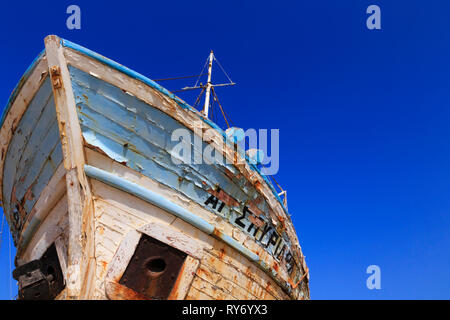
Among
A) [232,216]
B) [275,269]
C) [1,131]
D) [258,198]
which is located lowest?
[275,269]

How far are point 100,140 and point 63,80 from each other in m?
0.75

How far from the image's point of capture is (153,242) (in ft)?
12.4

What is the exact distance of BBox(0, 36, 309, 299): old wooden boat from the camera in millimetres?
3566

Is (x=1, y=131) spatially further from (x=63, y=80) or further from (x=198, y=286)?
(x=198, y=286)

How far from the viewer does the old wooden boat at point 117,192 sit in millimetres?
3566

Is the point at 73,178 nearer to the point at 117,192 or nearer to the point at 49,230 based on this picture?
the point at 117,192

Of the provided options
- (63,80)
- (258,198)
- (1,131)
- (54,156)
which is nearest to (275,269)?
(258,198)

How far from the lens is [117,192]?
381cm
